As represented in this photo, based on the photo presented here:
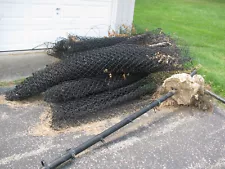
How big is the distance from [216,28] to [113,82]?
821 centimetres

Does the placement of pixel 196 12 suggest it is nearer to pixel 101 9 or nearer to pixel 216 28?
pixel 216 28

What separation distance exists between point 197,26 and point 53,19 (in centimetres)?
659

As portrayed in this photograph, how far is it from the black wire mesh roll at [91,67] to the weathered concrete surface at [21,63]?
39.5 inches

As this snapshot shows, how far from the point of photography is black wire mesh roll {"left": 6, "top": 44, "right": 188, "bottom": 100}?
14.4 ft

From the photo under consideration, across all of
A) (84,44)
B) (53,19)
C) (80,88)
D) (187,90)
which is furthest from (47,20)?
(187,90)

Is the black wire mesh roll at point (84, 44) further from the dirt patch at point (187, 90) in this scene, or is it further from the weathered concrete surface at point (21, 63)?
the dirt patch at point (187, 90)

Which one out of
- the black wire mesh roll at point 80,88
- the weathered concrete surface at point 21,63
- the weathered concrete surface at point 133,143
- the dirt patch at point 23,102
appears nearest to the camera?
the weathered concrete surface at point 133,143

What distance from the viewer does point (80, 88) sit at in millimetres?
4305

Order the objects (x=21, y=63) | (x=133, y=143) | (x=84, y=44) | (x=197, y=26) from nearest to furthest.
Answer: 1. (x=133, y=143)
2. (x=84, y=44)
3. (x=21, y=63)
4. (x=197, y=26)

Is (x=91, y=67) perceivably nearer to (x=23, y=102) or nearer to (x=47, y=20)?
(x=23, y=102)

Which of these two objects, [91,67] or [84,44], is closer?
[91,67]

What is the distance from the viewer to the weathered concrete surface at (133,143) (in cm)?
324

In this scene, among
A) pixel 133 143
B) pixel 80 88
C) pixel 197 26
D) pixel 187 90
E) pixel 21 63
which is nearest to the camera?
pixel 133 143

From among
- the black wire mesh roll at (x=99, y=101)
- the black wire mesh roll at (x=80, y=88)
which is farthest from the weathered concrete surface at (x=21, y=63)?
the black wire mesh roll at (x=99, y=101)
